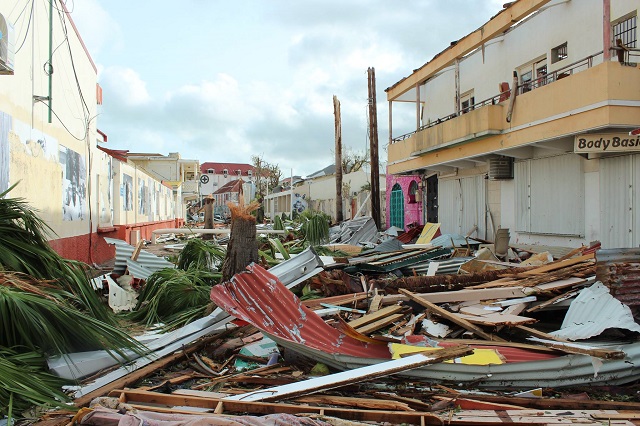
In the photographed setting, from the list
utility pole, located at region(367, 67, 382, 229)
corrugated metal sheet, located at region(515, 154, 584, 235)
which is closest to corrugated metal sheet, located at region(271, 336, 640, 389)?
corrugated metal sheet, located at region(515, 154, 584, 235)

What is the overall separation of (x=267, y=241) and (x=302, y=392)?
26.5 feet

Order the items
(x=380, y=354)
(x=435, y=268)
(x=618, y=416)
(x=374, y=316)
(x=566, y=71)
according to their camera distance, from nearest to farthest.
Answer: (x=618, y=416) < (x=380, y=354) < (x=374, y=316) < (x=435, y=268) < (x=566, y=71)

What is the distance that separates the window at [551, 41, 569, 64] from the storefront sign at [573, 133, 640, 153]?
135 inches

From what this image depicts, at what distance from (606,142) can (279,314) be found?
309 inches

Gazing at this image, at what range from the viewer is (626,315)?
5.32 metres

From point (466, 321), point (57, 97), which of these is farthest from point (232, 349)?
point (57, 97)

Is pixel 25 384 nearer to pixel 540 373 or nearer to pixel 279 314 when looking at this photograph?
pixel 279 314

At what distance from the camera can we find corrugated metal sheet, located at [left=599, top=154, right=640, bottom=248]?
1018cm

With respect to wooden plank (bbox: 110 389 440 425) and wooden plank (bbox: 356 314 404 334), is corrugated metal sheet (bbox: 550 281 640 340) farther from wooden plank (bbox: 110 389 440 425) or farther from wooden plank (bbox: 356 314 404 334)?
wooden plank (bbox: 110 389 440 425)

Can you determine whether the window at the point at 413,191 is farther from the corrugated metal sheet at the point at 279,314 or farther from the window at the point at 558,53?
the corrugated metal sheet at the point at 279,314

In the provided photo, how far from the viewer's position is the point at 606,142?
10.3 m

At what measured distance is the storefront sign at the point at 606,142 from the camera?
9.94 meters

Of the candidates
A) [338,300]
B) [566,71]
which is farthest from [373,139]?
[338,300]

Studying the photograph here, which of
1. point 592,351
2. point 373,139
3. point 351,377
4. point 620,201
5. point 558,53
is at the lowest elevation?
point 351,377
